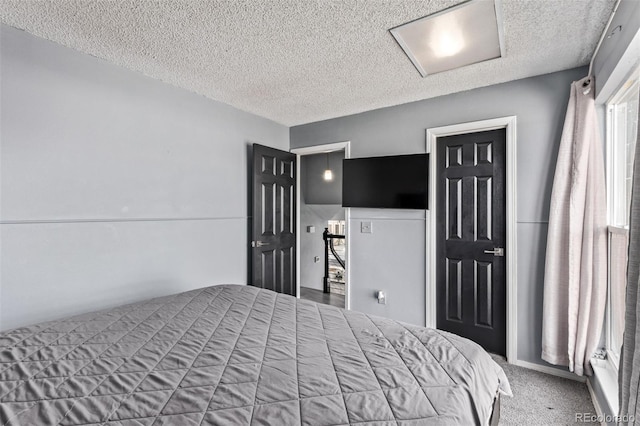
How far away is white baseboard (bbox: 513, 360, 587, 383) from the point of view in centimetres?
236

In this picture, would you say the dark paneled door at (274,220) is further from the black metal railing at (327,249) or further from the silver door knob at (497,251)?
the silver door knob at (497,251)

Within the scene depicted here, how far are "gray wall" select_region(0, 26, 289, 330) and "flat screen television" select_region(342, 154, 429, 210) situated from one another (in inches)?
56.1

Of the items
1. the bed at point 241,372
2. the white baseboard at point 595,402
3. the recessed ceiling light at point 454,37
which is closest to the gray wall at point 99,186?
the bed at point 241,372

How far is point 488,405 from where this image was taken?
1.16 m

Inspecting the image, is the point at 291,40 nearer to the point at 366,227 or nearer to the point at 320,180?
the point at 366,227

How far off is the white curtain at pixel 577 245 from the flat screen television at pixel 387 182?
1.09 metres

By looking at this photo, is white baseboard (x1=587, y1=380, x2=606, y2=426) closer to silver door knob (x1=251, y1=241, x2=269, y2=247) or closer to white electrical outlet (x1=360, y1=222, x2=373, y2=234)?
white electrical outlet (x1=360, y1=222, x2=373, y2=234)

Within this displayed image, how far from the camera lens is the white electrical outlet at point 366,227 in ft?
11.3

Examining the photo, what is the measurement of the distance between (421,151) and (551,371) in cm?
222

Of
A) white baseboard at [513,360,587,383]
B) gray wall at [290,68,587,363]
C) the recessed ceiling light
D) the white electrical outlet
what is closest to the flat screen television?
gray wall at [290,68,587,363]

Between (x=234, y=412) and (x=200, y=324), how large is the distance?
82 centimetres

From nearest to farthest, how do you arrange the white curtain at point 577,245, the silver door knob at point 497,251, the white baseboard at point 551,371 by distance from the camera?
the white curtain at point 577,245
the white baseboard at point 551,371
the silver door knob at point 497,251

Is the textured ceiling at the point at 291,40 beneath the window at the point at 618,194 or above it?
above

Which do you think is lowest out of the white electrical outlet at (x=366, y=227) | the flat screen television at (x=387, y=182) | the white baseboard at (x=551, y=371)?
the white baseboard at (x=551, y=371)
